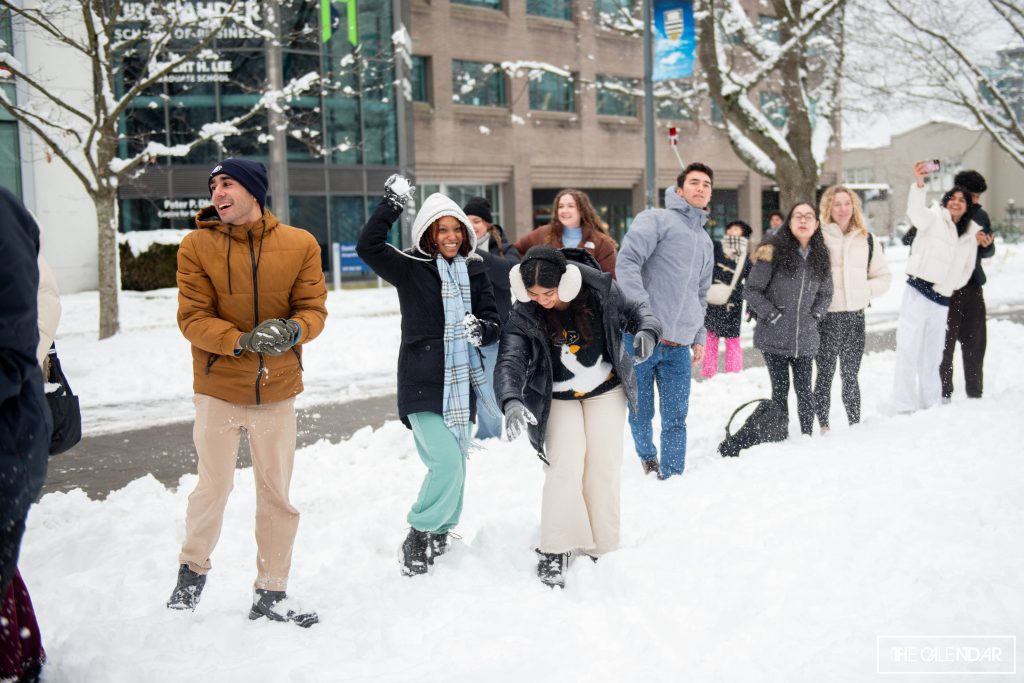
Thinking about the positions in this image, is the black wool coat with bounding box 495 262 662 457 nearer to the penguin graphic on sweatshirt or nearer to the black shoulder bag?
the penguin graphic on sweatshirt

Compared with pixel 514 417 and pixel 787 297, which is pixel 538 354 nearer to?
pixel 514 417

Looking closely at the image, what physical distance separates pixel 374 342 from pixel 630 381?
10108 mm

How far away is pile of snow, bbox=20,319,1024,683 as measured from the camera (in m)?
3.52

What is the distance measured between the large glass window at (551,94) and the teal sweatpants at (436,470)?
29.7 m

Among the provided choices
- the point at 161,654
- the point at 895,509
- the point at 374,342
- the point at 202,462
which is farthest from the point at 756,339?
the point at 374,342

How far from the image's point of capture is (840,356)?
24.7ft

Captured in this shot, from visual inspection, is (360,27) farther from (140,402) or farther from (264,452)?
(264,452)

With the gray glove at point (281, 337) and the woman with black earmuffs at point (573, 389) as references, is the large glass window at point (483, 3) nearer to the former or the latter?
the woman with black earmuffs at point (573, 389)

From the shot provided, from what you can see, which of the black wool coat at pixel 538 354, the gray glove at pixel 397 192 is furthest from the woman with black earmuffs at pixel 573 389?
the gray glove at pixel 397 192

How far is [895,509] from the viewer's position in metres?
4.77

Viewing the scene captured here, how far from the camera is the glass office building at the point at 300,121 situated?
2553 centimetres

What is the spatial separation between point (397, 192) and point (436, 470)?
1408 mm

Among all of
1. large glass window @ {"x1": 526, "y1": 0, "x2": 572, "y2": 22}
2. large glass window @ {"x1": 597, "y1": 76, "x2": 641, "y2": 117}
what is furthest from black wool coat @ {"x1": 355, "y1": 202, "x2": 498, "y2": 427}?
large glass window @ {"x1": 597, "y1": 76, "x2": 641, "y2": 117}

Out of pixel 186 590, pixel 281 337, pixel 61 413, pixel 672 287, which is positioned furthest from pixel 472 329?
pixel 672 287
